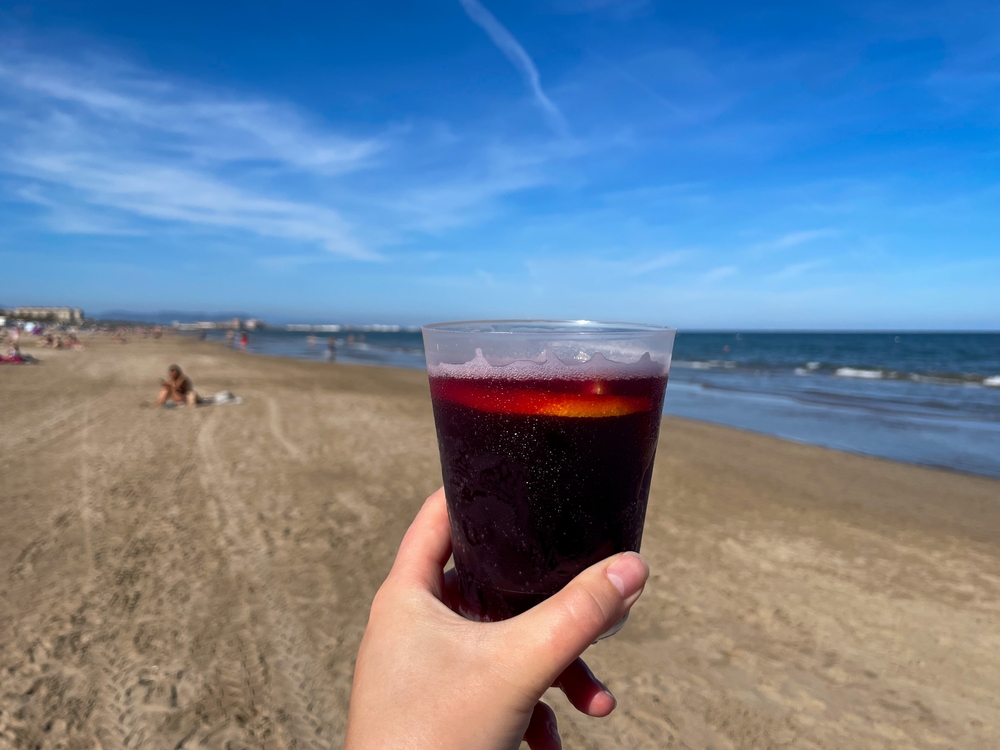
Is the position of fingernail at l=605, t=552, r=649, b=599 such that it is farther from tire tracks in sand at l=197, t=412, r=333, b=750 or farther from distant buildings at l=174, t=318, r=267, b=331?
distant buildings at l=174, t=318, r=267, b=331

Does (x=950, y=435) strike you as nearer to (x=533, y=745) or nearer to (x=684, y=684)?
(x=684, y=684)

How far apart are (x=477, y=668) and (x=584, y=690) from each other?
0.47m

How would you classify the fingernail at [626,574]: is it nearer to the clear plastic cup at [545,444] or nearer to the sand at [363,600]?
the clear plastic cup at [545,444]

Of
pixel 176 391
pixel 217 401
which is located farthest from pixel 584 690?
pixel 217 401

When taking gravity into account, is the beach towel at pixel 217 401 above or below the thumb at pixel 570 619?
below

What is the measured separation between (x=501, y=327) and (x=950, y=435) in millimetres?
14547

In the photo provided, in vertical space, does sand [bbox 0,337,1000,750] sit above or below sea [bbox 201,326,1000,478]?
above

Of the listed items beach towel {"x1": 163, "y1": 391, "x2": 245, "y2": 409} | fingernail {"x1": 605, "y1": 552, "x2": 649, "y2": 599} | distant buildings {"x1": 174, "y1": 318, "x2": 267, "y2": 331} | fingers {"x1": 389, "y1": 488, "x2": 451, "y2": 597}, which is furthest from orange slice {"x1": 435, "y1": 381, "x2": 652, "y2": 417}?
distant buildings {"x1": 174, "y1": 318, "x2": 267, "y2": 331}

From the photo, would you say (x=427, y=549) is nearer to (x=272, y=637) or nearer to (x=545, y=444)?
(x=545, y=444)

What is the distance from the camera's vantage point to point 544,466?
3.56ft

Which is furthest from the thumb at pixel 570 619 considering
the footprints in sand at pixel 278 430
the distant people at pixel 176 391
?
the distant people at pixel 176 391

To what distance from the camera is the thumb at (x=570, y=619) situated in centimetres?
106

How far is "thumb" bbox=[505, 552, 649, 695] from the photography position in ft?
3.49

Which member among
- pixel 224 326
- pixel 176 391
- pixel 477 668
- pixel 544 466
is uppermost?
pixel 544 466
